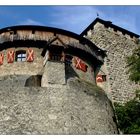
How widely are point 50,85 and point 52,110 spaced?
1845mm

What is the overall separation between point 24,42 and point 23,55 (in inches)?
34.0

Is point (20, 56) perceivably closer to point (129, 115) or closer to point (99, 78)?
point (99, 78)

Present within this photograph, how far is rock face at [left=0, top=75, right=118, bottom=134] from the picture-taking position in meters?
18.3

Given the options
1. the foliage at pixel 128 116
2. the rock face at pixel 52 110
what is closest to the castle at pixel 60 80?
the rock face at pixel 52 110

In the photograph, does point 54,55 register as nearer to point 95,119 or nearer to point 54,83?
point 54,83

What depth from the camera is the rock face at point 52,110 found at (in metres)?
18.3

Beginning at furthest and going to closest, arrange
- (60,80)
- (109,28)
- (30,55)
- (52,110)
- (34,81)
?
(109,28)
(30,55)
(34,81)
(60,80)
(52,110)

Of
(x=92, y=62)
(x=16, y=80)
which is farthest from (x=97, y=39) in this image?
(x=16, y=80)

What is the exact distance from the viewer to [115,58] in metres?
27.0

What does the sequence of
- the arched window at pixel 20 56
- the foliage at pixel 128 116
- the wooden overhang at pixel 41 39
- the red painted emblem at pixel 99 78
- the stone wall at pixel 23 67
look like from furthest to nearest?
the red painted emblem at pixel 99 78, the wooden overhang at pixel 41 39, the arched window at pixel 20 56, the stone wall at pixel 23 67, the foliage at pixel 128 116

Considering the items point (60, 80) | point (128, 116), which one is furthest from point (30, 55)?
point (128, 116)

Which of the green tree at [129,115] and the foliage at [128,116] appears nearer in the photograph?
the green tree at [129,115]

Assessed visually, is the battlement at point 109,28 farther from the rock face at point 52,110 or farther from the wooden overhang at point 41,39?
the rock face at point 52,110

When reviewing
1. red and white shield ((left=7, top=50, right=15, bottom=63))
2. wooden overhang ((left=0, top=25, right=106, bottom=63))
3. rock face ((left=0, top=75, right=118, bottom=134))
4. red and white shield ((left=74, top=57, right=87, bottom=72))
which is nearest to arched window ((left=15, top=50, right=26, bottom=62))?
red and white shield ((left=7, top=50, right=15, bottom=63))
